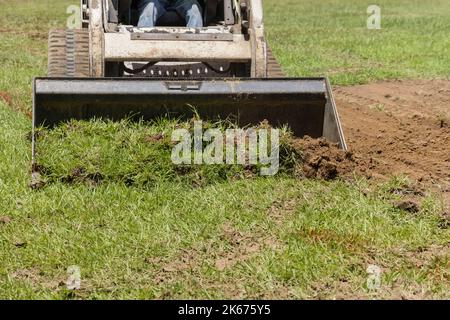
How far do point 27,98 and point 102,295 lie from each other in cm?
467

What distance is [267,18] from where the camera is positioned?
1875cm

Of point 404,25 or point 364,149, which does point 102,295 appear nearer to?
point 364,149

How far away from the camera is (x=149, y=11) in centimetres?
705

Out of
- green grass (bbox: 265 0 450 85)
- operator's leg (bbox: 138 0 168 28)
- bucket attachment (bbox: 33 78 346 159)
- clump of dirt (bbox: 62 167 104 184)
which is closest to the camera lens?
clump of dirt (bbox: 62 167 104 184)

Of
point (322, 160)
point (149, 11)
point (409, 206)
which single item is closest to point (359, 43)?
point (149, 11)

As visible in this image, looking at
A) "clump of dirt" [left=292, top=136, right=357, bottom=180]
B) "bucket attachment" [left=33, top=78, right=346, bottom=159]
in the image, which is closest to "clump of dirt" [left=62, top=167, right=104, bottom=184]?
"bucket attachment" [left=33, top=78, right=346, bottom=159]

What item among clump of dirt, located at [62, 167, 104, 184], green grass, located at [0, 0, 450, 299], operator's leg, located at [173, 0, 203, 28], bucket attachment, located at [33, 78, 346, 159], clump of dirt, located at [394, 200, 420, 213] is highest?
operator's leg, located at [173, 0, 203, 28]

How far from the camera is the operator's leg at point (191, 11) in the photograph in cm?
712

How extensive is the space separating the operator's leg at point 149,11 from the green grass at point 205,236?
1478 mm

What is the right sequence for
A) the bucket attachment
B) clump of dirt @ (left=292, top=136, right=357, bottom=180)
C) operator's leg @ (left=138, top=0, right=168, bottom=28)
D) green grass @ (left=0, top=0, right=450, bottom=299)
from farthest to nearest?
operator's leg @ (left=138, top=0, right=168, bottom=28) → the bucket attachment → clump of dirt @ (left=292, top=136, right=357, bottom=180) → green grass @ (left=0, top=0, right=450, bottom=299)

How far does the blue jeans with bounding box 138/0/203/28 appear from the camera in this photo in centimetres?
703

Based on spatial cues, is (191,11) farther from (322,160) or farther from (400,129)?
(322,160)

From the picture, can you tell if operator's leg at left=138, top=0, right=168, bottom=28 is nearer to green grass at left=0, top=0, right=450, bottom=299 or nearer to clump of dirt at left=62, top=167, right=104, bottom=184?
green grass at left=0, top=0, right=450, bottom=299

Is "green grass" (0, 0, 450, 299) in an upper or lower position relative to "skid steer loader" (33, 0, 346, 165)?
lower
